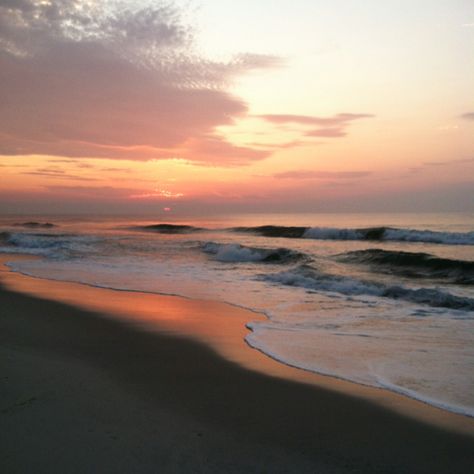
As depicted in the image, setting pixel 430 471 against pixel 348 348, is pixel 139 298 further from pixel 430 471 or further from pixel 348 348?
pixel 430 471

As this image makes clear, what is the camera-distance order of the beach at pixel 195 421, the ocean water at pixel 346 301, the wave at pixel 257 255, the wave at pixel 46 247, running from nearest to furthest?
the beach at pixel 195 421
the ocean water at pixel 346 301
the wave at pixel 257 255
the wave at pixel 46 247

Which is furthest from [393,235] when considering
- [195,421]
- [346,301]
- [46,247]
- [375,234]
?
[195,421]

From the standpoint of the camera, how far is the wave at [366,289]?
9.30 m

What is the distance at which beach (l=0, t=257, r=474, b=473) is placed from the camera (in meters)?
2.93

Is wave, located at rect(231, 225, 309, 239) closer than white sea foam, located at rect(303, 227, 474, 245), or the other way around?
white sea foam, located at rect(303, 227, 474, 245)

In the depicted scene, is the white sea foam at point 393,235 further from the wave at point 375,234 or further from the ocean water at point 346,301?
the ocean water at point 346,301

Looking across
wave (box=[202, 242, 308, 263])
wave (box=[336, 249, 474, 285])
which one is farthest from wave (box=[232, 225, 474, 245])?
wave (box=[202, 242, 308, 263])

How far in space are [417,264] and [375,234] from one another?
51.4ft

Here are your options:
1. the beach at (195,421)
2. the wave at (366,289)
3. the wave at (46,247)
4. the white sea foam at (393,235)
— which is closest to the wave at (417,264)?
the wave at (366,289)

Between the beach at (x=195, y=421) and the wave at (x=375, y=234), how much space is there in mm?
24628

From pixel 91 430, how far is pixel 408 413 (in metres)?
2.47

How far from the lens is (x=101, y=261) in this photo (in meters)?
17.5

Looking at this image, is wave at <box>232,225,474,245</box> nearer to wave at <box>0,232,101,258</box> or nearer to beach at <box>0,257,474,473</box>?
wave at <box>0,232,101,258</box>

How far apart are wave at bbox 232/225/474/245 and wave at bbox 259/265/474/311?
16147 millimetres
